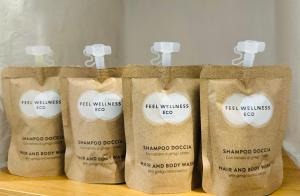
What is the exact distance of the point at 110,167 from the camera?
0.78 m

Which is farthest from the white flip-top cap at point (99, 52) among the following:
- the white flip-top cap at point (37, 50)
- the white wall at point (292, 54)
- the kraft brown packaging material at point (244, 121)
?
the white wall at point (292, 54)

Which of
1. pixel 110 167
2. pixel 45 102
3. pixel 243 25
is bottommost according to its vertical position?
pixel 110 167

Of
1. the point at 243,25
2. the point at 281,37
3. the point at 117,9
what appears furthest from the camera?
the point at 117,9

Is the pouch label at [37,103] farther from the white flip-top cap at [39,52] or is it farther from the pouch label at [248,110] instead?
the pouch label at [248,110]

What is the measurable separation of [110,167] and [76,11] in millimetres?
523

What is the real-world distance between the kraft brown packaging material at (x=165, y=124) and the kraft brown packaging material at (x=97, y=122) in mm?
71

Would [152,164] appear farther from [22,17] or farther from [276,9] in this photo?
[276,9]

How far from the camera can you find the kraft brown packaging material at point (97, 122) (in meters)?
0.77

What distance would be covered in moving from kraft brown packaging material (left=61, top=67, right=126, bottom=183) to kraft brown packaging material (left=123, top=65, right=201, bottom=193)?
71 mm

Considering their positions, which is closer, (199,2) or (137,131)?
(137,131)

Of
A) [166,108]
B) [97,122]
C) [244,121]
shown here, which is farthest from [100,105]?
[244,121]

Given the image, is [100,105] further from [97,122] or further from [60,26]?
[60,26]

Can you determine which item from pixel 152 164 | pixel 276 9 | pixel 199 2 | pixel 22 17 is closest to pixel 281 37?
pixel 276 9

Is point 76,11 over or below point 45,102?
over
